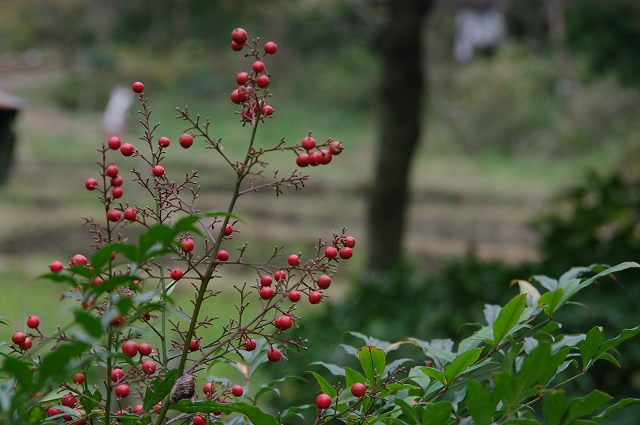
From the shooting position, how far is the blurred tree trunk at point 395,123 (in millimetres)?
4961

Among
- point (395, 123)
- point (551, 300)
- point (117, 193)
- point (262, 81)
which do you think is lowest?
point (551, 300)

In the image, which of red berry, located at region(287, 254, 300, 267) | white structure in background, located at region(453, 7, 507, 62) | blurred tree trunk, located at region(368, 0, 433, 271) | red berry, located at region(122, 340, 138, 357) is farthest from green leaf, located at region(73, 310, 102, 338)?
white structure in background, located at region(453, 7, 507, 62)

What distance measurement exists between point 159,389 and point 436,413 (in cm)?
27

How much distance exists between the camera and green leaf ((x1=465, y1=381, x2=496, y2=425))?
0.78 metres

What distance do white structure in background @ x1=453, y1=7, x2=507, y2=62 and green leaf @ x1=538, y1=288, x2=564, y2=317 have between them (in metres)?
20.3

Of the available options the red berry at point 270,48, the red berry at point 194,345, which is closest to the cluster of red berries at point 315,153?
the red berry at point 270,48

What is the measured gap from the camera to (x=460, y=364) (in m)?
0.93

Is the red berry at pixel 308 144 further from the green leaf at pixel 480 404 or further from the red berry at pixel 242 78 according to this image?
the green leaf at pixel 480 404

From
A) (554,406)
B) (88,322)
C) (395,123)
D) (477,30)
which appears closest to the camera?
→ (88,322)

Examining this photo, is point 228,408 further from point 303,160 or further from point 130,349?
point 303,160

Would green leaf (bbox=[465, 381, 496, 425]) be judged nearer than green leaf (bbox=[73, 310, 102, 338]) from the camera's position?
No

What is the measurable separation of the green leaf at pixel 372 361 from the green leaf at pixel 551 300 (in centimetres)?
19

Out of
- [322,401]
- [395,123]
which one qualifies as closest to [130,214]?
[322,401]

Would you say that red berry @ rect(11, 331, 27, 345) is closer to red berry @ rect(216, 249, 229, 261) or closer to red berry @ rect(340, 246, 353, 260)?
red berry @ rect(216, 249, 229, 261)
